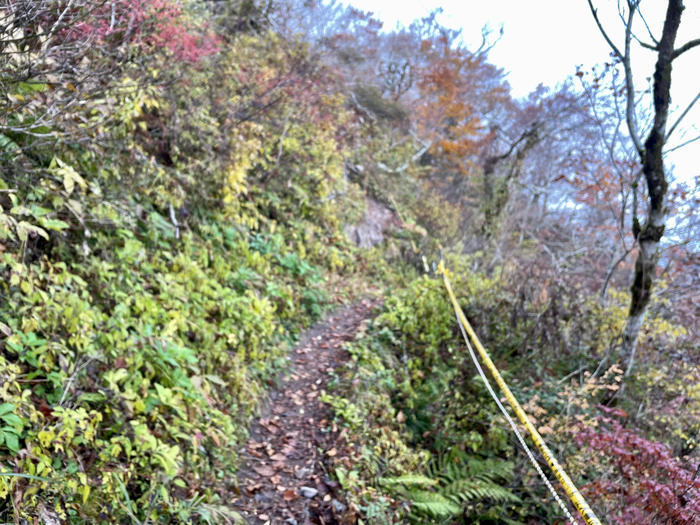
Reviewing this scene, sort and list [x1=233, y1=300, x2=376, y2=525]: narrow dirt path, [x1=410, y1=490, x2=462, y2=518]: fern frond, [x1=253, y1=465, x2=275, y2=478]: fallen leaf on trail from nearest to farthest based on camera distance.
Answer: [x1=233, y1=300, x2=376, y2=525]: narrow dirt path
[x1=410, y1=490, x2=462, y2=518]: fern frond
[x1=253, y1=465, x2=275, y2=478]: fallen leaf on trail

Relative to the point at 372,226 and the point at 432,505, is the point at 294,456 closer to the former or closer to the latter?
the point at 432,505

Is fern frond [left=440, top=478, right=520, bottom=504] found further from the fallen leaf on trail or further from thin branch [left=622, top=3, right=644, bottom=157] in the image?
thin branch [left=622, top=3, right=644, bottom=157]

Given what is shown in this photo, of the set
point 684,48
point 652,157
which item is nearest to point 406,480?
point 652,157

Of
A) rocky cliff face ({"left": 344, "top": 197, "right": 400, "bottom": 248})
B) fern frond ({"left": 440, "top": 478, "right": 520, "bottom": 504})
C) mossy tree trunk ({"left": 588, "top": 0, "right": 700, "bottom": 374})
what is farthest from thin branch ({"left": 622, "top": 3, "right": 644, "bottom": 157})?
rocky cliff face ({"left": 344, "top": 197, "right": 400, "bottom": 248})

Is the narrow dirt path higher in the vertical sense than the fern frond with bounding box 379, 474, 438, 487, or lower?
lower

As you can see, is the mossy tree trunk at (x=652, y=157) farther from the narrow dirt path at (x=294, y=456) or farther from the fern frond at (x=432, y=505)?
the narrow dirt path at (x=294, y=456)

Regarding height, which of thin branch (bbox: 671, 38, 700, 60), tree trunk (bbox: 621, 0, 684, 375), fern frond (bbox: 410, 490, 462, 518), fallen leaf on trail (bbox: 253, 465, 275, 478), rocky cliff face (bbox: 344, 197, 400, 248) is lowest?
fallen leaf on trail (bbox: 253, 465, 275, 478)

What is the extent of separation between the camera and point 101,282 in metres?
4.24

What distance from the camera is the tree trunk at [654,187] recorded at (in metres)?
5.02

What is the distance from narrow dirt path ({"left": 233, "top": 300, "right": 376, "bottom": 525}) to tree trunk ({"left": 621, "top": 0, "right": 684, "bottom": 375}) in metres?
4.08

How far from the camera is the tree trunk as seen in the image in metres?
5.02

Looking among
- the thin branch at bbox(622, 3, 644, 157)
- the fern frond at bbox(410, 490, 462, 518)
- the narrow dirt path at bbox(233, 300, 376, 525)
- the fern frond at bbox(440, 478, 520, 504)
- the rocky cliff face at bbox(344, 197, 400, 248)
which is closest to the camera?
the narrow dirt path at bbox(233, 300, 376, 525)

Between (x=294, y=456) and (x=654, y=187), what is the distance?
17.5 ft

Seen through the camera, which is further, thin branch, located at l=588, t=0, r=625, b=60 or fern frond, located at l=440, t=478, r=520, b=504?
thin branch, located at l=588, t=0, r=625, b=60
